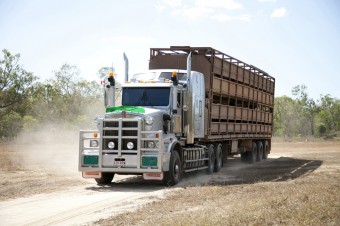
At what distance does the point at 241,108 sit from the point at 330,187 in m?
11.0

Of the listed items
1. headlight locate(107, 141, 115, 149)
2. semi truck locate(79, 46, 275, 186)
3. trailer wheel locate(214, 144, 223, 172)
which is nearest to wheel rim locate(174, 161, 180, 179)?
semi truck locate(79, 46, 275, 186)

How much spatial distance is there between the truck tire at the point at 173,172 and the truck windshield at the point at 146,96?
162 cm

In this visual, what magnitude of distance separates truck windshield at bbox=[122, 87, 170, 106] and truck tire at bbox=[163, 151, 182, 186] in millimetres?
1616

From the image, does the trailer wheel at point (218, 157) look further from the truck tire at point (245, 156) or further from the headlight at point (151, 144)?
the headlight at point (151, 144)

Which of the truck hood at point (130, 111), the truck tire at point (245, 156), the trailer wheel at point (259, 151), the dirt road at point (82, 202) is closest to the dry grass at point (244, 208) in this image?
the dirt road at point (82, 202)

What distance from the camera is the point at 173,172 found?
14.8 m

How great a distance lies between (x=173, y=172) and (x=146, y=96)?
244cm

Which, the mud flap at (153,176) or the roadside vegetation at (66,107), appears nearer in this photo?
the mud flap at (153,176)

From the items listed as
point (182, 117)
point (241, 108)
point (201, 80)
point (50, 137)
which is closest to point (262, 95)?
point (241, 108)

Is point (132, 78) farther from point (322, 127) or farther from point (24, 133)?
point (322, 127)

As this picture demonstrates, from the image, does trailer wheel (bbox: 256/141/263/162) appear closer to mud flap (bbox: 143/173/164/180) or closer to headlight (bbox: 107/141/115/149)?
mud flap (bbox: 143/173/164/180)

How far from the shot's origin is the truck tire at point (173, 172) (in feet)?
48.2

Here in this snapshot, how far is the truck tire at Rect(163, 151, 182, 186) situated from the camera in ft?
48.2

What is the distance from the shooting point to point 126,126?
570 inches
